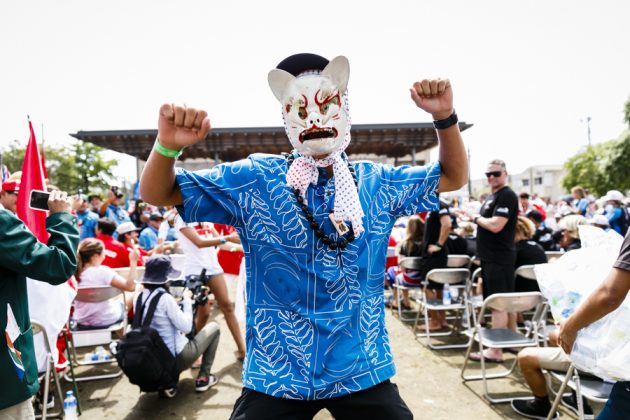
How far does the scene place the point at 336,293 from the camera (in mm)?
1563

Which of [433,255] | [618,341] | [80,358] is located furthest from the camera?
[433,255]

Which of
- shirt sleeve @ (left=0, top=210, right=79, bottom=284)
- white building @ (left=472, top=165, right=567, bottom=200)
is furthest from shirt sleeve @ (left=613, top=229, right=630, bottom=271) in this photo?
white building @ (left=472, top=165, right=567, bottom=200)

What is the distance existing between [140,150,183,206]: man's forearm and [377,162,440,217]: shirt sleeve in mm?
816

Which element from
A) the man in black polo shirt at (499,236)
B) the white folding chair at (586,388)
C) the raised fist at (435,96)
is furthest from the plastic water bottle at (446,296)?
the raised fist at (435,96)

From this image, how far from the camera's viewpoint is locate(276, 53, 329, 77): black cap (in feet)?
5.75

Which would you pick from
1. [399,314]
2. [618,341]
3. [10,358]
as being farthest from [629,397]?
[399,314]

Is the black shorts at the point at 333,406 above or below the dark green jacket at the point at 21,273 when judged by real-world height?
below

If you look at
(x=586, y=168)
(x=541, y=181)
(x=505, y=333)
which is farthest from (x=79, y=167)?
(x=541, y=181)

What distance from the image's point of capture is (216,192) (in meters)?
1.61

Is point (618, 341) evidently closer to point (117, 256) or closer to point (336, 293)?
point (336, 293)

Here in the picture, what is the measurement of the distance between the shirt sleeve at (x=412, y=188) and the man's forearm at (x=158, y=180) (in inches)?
32.1

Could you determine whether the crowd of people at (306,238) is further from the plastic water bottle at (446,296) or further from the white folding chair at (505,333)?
the plastic water bottle at (446,296)

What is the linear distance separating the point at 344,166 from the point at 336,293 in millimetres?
493

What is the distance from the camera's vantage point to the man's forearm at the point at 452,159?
1.78 m
